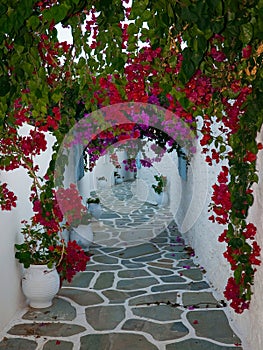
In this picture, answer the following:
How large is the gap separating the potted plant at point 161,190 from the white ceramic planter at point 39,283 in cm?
688

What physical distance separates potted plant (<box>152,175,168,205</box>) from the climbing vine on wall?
7.97 m

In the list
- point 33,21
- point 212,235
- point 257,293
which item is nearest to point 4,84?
point 33,21

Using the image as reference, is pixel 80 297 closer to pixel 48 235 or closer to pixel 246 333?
pixel 48 235

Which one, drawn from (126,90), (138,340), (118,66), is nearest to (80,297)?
(138,340)

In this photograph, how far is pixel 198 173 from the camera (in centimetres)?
601

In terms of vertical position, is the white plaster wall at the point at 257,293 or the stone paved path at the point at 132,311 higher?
the white plaster wall at the point at 257,293

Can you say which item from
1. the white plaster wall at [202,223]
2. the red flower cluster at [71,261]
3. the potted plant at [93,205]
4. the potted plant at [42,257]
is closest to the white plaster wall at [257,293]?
the white plaster wall at [202,223]

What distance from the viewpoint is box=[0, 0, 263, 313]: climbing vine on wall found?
3.65 ft

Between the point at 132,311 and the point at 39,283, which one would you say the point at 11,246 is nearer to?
the point at 39,283

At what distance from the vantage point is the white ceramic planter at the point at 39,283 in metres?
4.25

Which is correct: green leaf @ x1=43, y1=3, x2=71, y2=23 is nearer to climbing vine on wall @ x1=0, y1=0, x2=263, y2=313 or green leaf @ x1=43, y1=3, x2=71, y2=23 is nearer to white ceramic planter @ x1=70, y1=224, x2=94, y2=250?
climbing vine on wall @ x1=0, y1=0, x2=263, y2=313

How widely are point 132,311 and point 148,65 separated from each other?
2.91 meters

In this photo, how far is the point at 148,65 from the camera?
2.12 metres

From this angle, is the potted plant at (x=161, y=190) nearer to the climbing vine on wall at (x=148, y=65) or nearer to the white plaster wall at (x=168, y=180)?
the white plaster wall at (x=168, y=180)
